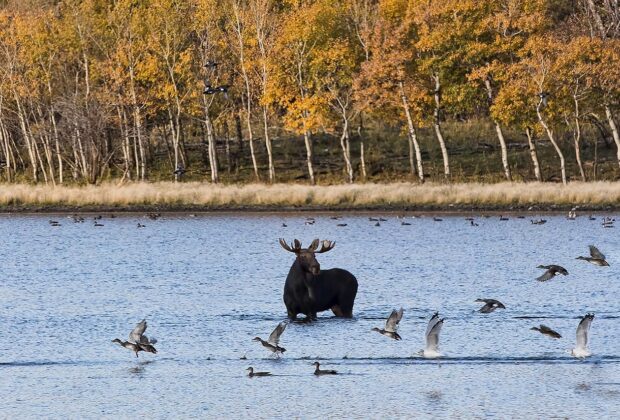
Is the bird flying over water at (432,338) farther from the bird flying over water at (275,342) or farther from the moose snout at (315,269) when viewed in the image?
the moose snout at (315,269)

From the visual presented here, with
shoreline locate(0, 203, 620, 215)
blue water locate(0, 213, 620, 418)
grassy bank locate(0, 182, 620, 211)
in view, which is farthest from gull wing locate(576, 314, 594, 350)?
grassy bank locate(0, 182, 620, 211)

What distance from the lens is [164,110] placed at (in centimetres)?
8112

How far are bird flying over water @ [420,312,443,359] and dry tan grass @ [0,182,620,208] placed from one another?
125ft

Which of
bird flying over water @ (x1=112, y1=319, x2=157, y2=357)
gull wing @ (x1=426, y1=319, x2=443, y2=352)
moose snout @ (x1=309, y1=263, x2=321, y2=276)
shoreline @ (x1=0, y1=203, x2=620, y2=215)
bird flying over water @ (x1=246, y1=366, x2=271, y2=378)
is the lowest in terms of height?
shoreline @ (x1=0, y1=203, x2=620, y2=215)

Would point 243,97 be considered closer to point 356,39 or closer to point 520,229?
point 356,39

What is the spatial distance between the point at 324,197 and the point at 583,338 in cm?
4001

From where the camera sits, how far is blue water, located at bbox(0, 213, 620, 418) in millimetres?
15000

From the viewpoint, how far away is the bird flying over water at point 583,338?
1608 cm

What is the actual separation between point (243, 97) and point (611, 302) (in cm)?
5727

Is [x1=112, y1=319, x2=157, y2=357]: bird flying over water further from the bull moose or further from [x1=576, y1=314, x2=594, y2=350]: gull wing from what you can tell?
[x1=576, y1=314, x2=594, y2=350]: gull wing

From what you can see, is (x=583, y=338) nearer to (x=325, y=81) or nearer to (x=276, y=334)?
(x=276, y=334)

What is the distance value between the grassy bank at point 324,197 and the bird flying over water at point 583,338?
37.1 m

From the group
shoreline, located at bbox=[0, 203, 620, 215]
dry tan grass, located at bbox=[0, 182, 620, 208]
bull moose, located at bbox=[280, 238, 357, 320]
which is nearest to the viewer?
bull moose, located at bbox=[280, 238, 357, 320]

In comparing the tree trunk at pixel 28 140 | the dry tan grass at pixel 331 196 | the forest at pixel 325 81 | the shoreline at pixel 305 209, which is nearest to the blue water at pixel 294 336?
the shoreline at pixel 305 209
